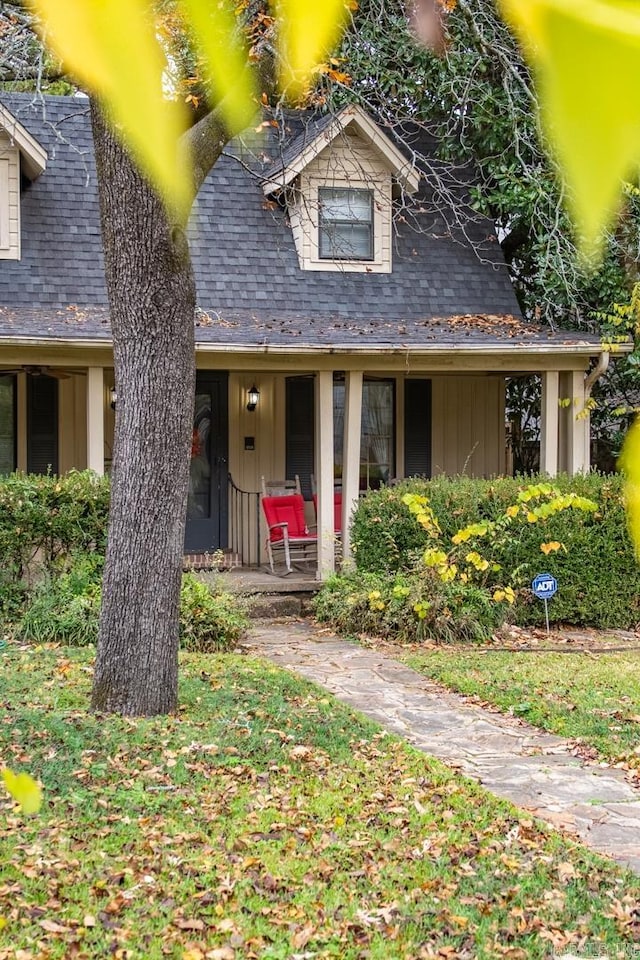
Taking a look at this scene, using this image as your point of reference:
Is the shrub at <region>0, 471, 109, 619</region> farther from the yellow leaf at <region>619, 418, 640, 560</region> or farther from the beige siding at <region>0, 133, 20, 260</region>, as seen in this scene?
the yellow leaf at <region>619, 418, 640, 560</region>

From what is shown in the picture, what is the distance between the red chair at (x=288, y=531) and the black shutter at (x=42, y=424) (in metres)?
3.06

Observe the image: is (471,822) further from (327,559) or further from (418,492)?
(327,559)

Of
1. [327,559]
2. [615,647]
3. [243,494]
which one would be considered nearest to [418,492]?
[327,559]

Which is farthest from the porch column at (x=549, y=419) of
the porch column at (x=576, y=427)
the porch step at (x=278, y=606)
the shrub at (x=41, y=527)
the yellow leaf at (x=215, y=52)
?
the yellow leaf at (x=215, y=52)

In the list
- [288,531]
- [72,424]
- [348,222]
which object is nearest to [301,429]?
[288,531]

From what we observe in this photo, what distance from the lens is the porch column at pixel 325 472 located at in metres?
12.2

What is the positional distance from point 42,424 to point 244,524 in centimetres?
310

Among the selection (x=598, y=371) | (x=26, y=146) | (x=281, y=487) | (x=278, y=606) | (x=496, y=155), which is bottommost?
(x=278, y=606)

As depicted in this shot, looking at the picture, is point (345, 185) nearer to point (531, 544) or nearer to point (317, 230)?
point (317, 230)

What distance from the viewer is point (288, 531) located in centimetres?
1324

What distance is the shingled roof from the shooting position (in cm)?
1293

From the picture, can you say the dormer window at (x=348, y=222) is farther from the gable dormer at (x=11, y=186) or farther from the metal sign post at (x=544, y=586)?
the metal sign post at (x=544, y=586)

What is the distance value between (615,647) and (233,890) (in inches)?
278

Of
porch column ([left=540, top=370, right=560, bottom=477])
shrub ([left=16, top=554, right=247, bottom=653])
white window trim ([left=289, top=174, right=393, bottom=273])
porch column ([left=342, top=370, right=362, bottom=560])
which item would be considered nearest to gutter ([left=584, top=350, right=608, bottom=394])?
porch column ([left=540, top=370, right=560, bottom=477])
